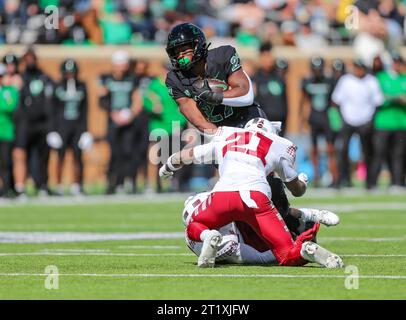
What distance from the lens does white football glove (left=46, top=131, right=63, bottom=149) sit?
20164mm

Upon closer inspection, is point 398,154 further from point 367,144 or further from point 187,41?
point 187,41

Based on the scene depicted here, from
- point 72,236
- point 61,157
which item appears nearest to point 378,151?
point 61,157

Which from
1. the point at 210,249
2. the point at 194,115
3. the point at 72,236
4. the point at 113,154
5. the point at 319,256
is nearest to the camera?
the point at 319,256

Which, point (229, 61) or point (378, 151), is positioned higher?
point (229, 61)

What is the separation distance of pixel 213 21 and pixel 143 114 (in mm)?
6311

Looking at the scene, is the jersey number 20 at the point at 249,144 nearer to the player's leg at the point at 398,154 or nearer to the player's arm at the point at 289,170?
the player's arm at the point at 289,170

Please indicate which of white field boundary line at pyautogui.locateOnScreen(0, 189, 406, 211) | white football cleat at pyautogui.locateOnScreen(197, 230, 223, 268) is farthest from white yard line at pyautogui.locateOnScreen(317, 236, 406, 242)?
→ white field boundary line at pyautogui.locateOnScreen(0, 189, 406, 211)

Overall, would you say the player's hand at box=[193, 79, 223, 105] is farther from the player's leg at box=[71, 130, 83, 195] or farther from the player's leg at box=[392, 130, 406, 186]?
the player's leg at box=[392, 130, 406, 186]

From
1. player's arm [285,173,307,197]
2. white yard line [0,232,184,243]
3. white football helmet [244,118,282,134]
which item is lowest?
white yard line [0,232,184,243]

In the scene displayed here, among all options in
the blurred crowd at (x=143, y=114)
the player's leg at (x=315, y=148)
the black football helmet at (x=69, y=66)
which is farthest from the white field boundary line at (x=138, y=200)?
the black football helmet at (x=69, y=66)

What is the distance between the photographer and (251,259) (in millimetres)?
8773

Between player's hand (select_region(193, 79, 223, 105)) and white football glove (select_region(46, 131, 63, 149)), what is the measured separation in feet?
37.3

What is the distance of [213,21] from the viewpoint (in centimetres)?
2662
